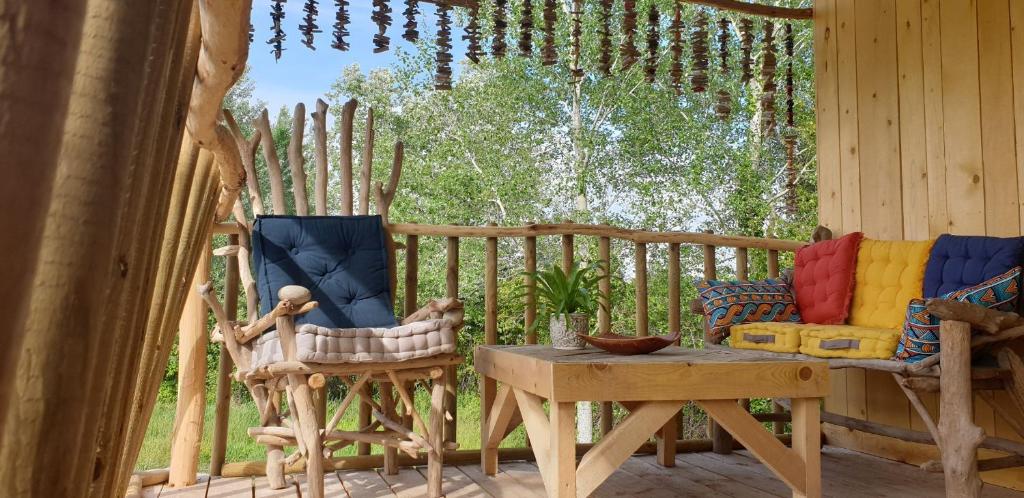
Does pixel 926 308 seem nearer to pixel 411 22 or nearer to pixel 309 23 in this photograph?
pixel 411 22

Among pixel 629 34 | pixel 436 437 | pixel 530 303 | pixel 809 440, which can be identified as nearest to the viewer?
pixel 809 440

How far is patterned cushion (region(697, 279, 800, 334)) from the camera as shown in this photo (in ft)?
11.6

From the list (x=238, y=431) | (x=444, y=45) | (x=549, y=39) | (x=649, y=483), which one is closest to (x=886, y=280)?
(x=649, y=483)

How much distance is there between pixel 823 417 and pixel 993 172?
49.1 inches

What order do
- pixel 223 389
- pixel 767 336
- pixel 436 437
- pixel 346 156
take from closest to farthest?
pixel 436 437 < pixel 223 389 < pixel 767 336 < pixel 346 156

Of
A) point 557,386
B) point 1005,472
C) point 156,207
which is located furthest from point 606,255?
point 156,207

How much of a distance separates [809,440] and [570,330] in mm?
853

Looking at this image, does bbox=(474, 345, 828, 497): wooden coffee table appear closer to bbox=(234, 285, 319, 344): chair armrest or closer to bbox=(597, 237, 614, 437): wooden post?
bbox=(234, 285, 319, 344): chair armrest

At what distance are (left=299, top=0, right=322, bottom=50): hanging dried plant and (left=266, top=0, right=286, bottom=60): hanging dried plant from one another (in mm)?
90

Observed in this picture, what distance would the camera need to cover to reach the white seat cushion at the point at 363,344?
257cm

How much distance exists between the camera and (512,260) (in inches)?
416

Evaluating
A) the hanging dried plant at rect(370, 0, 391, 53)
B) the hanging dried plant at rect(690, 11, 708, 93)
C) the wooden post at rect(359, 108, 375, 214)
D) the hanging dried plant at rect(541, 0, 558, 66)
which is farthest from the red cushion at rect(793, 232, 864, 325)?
the hanging dried plant at rect(370, 0, 391, 53)

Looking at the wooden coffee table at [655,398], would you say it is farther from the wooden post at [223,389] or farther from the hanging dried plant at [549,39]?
the hanging dried plant at [549,39]

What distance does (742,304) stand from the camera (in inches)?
140
